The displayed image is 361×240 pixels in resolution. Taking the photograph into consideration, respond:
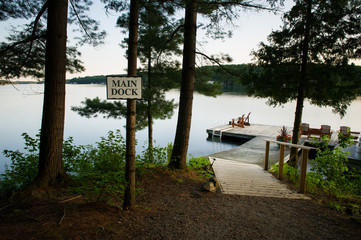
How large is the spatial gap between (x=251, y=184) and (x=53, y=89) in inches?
177

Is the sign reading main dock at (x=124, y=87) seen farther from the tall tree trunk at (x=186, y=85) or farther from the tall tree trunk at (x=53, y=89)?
the tall tree trunk at (x=186, y=85)

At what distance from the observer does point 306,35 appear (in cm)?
672

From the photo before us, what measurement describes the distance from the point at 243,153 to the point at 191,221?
8600 mm

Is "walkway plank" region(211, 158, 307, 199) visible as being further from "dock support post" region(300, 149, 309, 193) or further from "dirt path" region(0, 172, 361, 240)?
"dirt path" region(0, 172, 361, 240)

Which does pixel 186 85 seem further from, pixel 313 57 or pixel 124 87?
pixel 313 57

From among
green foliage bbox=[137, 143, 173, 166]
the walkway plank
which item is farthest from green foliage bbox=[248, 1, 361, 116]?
green foliage bbox=[137, 143, 173, 166]

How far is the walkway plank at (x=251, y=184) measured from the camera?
14.9 ft

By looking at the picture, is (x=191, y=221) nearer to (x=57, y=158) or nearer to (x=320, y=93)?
(x=57, y=158)

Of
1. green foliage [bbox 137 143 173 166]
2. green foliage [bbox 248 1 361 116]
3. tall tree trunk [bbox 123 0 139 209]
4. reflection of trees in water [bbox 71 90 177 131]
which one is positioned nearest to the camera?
tall tree trunk [bbox 123 0 139 209]

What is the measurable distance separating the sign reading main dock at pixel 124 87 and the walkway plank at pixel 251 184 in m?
2.91

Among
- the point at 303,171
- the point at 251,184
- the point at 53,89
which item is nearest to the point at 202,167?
the point at 251,184

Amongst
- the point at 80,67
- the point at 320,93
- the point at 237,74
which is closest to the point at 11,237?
the point at 80,67

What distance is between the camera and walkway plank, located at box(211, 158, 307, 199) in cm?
453

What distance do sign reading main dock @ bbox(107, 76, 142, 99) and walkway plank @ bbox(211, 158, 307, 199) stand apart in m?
2.91
